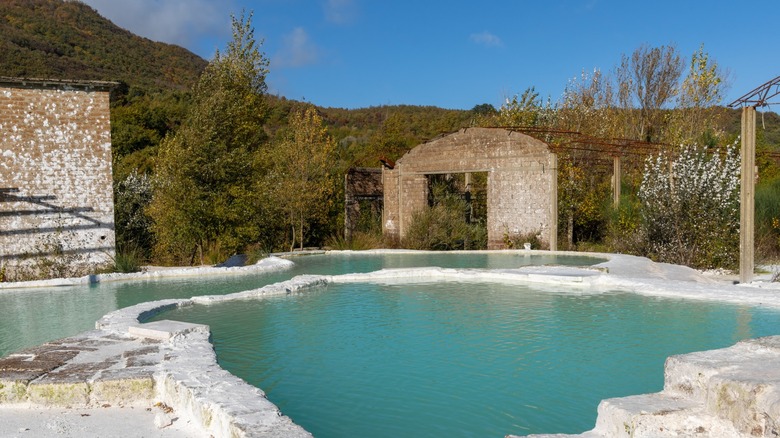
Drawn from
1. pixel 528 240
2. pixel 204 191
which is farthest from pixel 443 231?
pixel 204 191

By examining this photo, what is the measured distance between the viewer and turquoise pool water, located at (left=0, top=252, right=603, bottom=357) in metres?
7.56

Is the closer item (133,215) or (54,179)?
(54,179)

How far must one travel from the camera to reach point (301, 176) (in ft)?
59.8

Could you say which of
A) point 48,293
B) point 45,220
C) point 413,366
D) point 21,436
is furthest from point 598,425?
point 45,220

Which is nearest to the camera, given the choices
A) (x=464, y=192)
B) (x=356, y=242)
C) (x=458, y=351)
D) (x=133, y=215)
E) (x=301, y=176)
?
(x=458, y=351)

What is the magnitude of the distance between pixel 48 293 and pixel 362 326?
231 inches

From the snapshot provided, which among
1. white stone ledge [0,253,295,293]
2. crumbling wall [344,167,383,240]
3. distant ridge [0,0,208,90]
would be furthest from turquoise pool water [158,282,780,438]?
distant ridge [0,0,208,90]

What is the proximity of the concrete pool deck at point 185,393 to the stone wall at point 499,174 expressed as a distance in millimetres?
11852

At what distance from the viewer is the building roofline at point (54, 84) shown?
1167cm

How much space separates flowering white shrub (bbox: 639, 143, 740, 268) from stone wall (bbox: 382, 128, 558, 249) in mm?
3740

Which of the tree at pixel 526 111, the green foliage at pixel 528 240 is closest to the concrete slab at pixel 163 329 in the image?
the green foliage at pixel 528 240

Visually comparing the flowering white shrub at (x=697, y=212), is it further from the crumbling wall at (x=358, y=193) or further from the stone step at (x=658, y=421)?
the crumbling wall at (x=358, y=193)

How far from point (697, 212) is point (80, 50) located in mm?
40342

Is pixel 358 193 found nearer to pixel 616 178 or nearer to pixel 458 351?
pixel 616 178
